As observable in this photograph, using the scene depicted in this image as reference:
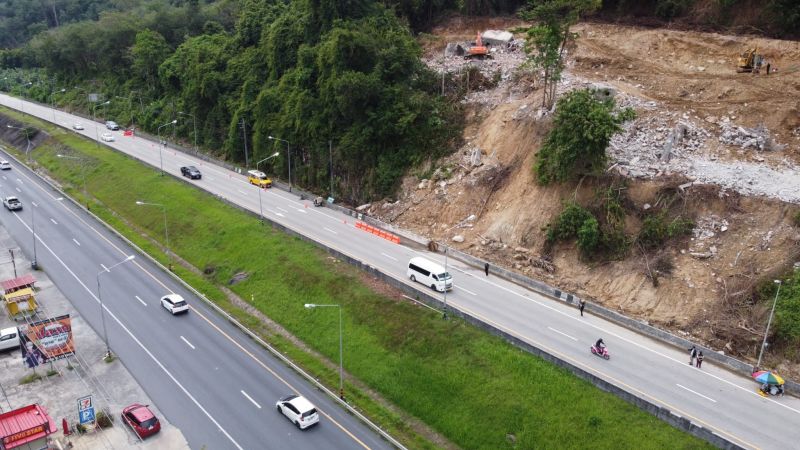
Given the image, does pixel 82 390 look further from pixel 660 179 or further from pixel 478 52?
pixel 478 52

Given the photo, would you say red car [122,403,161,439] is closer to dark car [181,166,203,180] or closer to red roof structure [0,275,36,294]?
red roof structure [0,275,36,294]

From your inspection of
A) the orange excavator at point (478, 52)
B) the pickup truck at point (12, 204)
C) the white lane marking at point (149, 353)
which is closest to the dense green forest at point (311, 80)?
the orange excavator at point (478, 52)

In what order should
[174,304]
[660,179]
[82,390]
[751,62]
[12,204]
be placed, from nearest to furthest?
[82,390] → [660,179] → [174,304] → [751,62] → [12,204]

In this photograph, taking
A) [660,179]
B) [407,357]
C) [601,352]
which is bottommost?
[407,357]

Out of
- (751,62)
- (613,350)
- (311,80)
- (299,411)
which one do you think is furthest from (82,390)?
(751,62)

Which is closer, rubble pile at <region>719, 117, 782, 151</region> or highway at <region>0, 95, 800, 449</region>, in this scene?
highway at <region>0, 95, 800, 449</region>

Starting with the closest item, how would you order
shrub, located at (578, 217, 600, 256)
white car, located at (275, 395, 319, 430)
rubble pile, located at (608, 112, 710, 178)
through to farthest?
1. white car, located at (275, 395, 319, 430)
2. shrub, located at (578, 217, 600, 256)
3. rubble pile, located at (608, 112, 710, 178)

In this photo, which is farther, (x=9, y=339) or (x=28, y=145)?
(x=28, y=145)

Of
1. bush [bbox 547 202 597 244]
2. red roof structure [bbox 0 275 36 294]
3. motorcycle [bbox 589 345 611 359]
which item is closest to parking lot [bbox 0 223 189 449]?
red roof structure [bbox 0 275 36 294]
